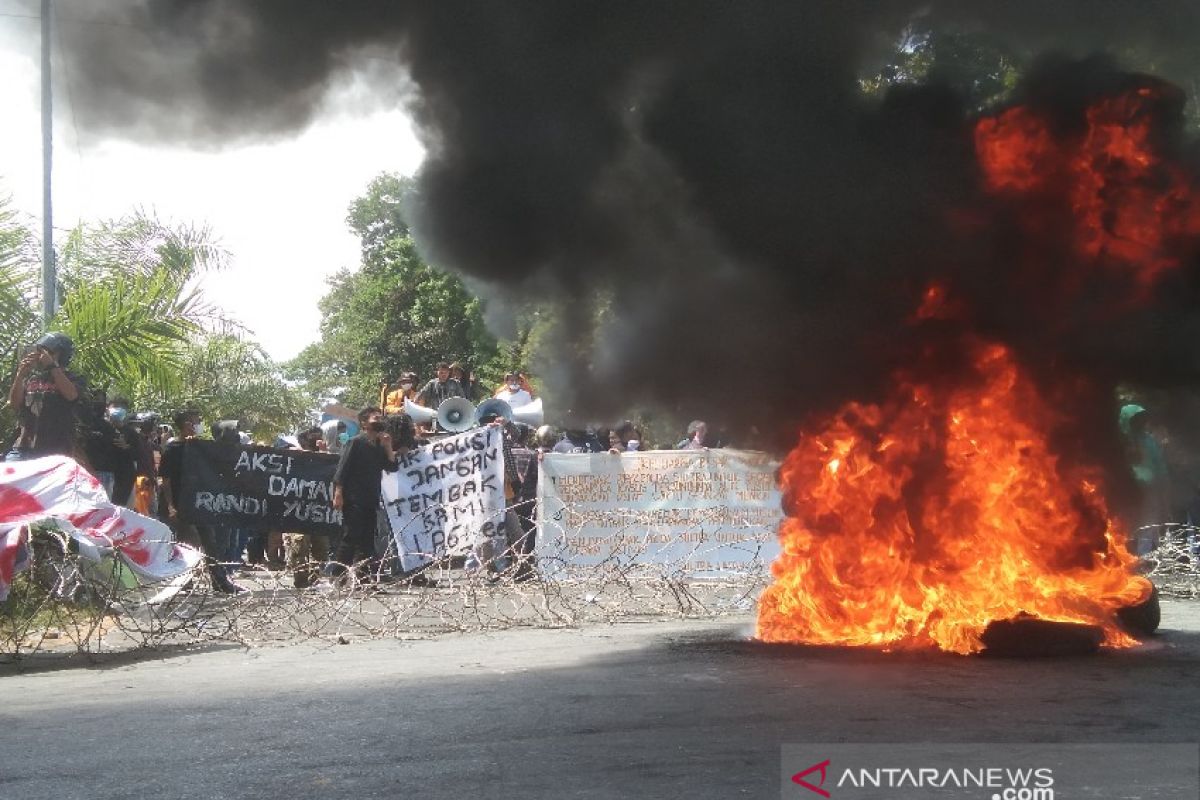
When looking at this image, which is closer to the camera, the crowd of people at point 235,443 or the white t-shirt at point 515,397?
the crowd of people at point 235,443

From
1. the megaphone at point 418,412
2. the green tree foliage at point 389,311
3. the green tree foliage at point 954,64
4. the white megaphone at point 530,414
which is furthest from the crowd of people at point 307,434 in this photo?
the green tree foliage at point 389,311

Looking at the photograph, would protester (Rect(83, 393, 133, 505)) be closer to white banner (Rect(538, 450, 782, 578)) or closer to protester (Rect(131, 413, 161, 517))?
protester (Rect(131, 413, 161, 517))

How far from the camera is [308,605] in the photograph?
32.3 ft

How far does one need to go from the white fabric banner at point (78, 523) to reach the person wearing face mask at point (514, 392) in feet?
27.7

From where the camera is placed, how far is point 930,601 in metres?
7.73

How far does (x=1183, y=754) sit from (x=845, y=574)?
3.10m

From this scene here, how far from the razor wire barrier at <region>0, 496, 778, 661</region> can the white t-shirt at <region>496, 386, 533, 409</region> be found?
19.1 feet

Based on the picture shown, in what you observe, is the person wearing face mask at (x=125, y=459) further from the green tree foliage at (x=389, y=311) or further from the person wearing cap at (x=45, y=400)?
the green tree foliage at (x=389, y=311)

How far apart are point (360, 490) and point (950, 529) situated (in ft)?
21.9

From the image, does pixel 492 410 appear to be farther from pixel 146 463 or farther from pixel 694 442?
pixel 146 463

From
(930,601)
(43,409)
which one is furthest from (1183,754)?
(43,409)

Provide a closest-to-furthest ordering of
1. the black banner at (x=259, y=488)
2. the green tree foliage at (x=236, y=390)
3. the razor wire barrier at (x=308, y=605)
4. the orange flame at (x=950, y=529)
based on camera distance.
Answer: the orange flame at (x=950, y=529) < the razor wire barrier at (x=308, y=605) < the black banner at (x=259, y=488) < the green tree foliage at (x=236, y=390)

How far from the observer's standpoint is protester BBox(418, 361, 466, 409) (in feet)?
56.3

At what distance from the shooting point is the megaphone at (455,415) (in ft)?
52.3
